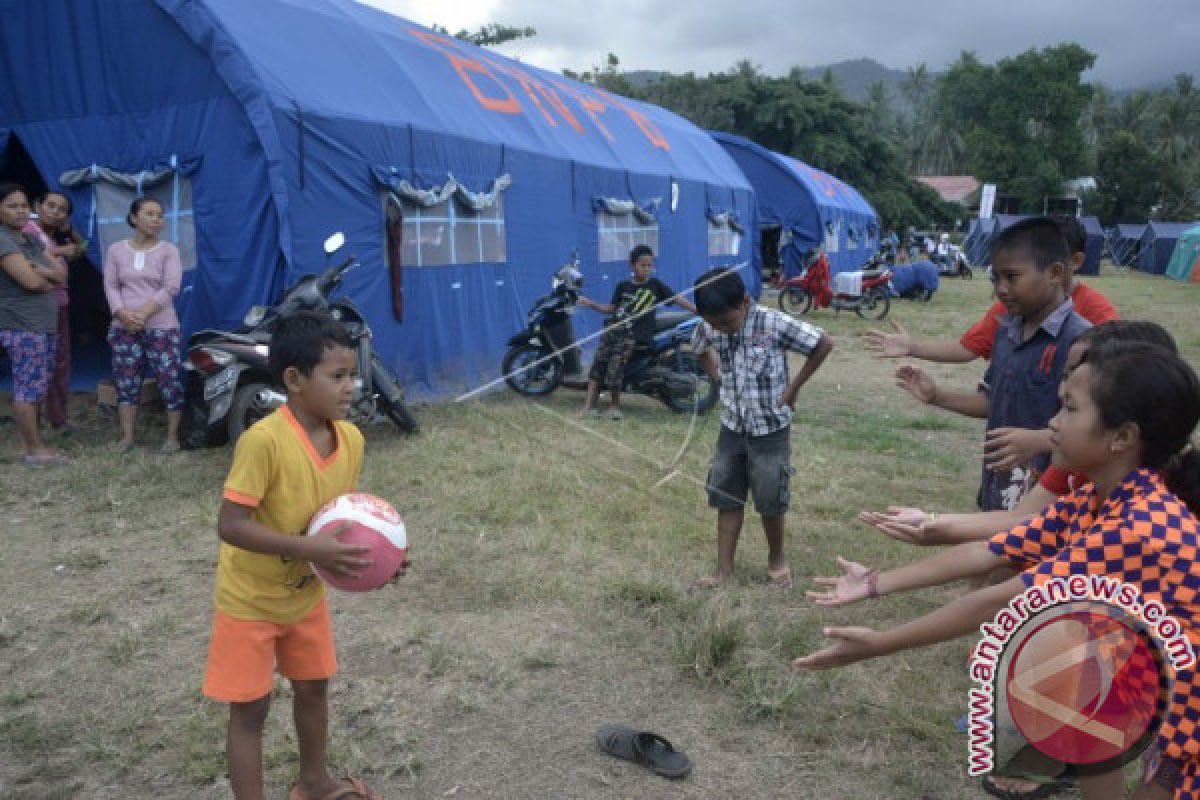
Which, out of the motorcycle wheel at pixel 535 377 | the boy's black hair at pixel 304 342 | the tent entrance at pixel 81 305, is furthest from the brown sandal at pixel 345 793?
the tent entrance at pixel 81 305

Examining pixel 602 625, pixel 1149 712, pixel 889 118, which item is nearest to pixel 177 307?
pixel 602 625

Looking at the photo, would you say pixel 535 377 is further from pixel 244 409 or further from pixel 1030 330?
pixel 1030 330

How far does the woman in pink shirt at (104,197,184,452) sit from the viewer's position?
627cm

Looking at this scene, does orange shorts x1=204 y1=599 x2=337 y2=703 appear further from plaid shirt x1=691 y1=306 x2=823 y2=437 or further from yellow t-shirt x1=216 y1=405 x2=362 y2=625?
plaid shirt x1=691 y1=306 x2=823 y2=437

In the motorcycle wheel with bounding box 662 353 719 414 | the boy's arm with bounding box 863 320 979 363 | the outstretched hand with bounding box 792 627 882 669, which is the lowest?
the motorcycle wheel with bounding box 662 353 719 414

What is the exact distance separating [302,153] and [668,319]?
3648 millimetres

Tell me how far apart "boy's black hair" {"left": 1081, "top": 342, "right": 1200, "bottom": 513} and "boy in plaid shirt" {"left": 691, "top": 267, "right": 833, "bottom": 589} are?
2.28 meters

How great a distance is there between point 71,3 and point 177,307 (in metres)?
2.87

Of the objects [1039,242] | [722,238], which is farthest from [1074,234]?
[722,238]

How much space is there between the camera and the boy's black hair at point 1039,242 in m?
3.25

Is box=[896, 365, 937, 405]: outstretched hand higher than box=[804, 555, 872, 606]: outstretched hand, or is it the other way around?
box=[896, 365, 937, 405]: outstretched hand

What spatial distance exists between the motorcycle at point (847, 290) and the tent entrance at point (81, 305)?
1351cm

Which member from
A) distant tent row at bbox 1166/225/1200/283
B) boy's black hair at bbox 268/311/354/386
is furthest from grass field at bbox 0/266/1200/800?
distant tent row at bbox 1166/225/1200/283

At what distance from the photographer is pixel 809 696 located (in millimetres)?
3287
